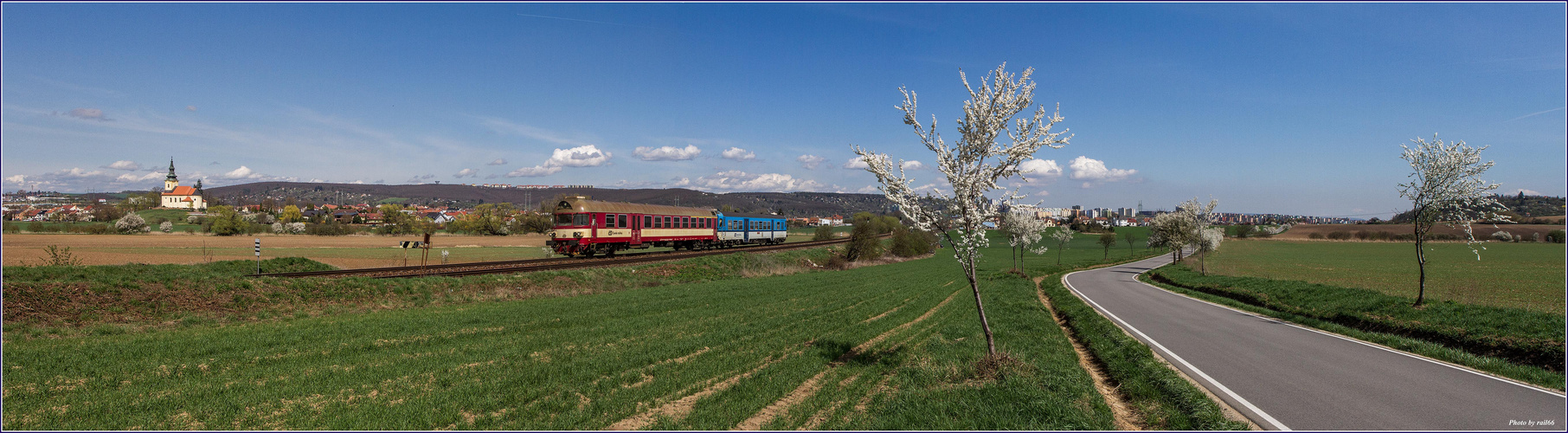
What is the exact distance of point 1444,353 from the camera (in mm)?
10289

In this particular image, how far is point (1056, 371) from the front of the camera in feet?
30.1

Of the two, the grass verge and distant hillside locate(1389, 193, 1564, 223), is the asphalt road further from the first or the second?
distant hillside locate(1389, 193, 1564, 223)

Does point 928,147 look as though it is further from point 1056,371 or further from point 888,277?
point 888,277

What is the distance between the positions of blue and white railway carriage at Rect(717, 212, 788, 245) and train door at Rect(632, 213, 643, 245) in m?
10.3

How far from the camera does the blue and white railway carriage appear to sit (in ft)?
154

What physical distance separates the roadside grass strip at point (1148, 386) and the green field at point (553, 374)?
635 mm

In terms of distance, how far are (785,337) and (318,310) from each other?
40.6 feet

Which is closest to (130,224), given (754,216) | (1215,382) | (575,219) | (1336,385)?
(575,219)

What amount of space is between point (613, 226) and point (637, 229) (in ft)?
8.13

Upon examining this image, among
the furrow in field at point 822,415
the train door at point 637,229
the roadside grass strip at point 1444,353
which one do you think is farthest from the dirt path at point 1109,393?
the train door at point 637,229

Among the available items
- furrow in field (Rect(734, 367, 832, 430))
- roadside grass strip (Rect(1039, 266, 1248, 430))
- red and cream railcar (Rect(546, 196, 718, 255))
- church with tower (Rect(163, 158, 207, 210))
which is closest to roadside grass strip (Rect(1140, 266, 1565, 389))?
roadside grass strip (Rect(1039, 266, 1248, 430))

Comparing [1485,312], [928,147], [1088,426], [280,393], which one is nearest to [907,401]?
[1088,426]

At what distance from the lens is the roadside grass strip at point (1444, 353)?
8.70m

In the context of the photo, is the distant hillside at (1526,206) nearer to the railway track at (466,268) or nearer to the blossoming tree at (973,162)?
the blossoming tree at (973,162)
